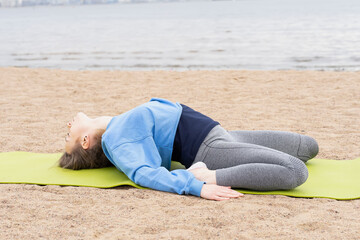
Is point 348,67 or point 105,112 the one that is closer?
point 105,112

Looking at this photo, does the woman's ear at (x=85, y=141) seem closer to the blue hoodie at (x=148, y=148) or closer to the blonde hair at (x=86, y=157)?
the blonde hair at (x=86, y=157)

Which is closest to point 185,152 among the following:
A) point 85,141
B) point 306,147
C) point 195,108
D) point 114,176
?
point 114,176

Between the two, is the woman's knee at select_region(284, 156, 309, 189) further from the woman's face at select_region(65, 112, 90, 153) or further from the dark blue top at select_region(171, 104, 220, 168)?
the woman's face at select_region(65, 112, 90, 153)

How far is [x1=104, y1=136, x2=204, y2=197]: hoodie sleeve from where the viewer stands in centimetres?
320

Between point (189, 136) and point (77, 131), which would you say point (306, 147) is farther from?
point (77, 131)

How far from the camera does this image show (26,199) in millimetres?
3113

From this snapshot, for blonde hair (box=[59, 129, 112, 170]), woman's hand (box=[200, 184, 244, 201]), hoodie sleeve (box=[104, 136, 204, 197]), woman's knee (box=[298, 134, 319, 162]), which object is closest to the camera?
woman's hand (box=[200, 184, 244, 201])

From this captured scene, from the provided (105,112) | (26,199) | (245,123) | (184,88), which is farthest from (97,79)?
(26,199)

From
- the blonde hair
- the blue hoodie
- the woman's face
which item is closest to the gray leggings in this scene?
the blue hoodie

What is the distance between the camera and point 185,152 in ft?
11.3

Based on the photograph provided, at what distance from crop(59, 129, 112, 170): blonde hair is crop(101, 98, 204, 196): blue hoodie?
16 centimetres

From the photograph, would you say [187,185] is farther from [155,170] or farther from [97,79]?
[97,79]

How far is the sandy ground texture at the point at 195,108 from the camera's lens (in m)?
2.60

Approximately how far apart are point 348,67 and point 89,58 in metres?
8.37
